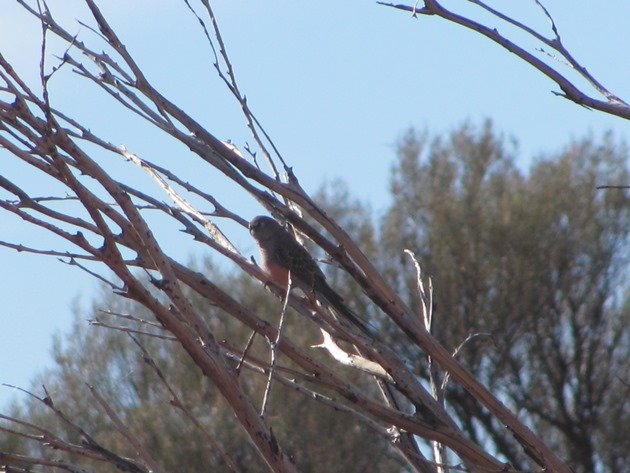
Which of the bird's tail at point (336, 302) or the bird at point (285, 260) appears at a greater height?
the bird at point (285, 260)

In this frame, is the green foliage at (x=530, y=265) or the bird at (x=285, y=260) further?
the green foliage at (x=530, y=265)

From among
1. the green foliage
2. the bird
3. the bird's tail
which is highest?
the green foliage

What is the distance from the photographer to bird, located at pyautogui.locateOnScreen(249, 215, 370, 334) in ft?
15.9

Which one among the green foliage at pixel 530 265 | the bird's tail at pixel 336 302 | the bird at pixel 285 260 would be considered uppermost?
the green foliage at pixel 530 265

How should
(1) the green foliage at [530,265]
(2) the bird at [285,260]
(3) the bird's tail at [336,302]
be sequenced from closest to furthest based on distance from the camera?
1. (3) the bird's tail at [336,302]
2. (2) the bird at [285,260]
3. (1) the green foliage at [530,265]

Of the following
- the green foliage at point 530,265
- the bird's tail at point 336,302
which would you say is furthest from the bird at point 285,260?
the green foliage at point 530,265

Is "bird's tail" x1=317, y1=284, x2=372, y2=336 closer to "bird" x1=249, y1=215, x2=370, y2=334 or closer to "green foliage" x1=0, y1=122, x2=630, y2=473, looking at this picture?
"bird" x1=249, y1=215, x2=370, y2=334

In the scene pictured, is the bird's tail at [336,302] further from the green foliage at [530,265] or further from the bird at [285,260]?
the green foliage at [530,265]

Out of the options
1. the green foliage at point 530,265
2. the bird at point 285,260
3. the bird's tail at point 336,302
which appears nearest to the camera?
the bird's tail at point 336,302

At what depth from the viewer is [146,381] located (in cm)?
1238

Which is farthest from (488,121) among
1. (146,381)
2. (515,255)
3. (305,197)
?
(305,197)

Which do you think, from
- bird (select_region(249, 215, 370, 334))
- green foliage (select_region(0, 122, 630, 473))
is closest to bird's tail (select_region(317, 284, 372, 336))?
bird (select_region(249, 215, 370, 334))

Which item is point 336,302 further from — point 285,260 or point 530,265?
point 530,265

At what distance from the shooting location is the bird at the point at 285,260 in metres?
4.86
